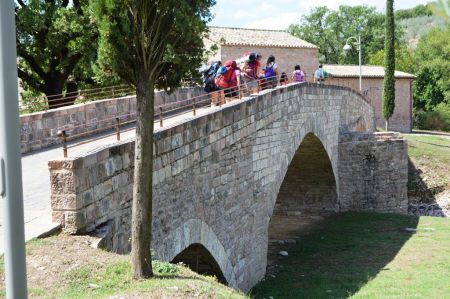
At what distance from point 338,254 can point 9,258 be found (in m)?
14.3

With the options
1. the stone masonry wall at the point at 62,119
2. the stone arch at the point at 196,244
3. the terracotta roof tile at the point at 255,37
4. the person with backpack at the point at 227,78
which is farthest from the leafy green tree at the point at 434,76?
the stone arch at the point at 196,244

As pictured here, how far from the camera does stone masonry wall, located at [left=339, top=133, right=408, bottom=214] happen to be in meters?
24.3

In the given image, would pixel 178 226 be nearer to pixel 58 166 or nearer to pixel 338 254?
pixel 58 166

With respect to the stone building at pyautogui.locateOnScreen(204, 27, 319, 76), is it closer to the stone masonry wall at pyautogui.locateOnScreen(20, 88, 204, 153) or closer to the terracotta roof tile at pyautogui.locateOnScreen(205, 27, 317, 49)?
the terracotta roof tile at pyautogui.locateOnScreen(205, 27, 317, 49)

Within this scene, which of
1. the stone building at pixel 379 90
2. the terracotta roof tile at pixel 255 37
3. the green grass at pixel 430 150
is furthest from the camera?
the stone building at pixel 379 90

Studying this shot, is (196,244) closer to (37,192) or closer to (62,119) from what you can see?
(37,192)

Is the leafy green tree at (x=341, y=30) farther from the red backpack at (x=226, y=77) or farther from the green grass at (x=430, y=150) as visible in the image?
the red backpack at (x=226, y=77)

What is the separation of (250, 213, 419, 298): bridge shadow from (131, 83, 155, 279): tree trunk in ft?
22.6

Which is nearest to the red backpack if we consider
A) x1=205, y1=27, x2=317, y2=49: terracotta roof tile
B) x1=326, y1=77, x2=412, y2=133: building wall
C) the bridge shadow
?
the bridge shadow

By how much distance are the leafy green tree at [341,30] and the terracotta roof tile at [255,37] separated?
2172 centimetres

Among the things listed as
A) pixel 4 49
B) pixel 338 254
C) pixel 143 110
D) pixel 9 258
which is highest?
pixel 4 49

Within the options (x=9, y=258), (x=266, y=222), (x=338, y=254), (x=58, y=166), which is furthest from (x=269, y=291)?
(x=9, y=258)

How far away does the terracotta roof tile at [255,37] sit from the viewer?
120ft

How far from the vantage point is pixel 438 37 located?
53469 millimetres
